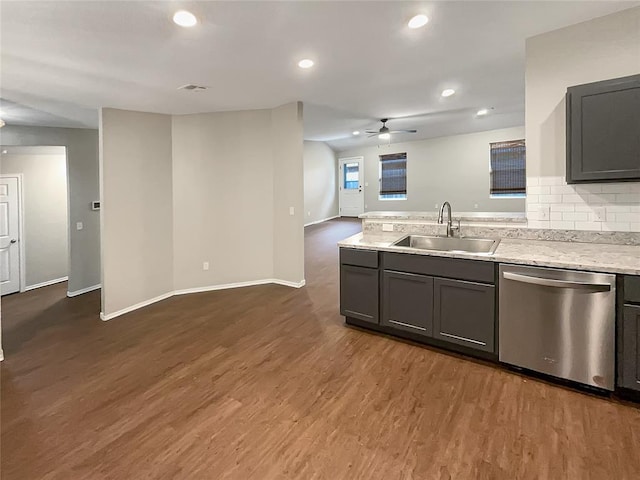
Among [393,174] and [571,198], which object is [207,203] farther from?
[393,174]

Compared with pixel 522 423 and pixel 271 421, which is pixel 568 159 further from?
pixel 271 421

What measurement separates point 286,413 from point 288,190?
3.37m

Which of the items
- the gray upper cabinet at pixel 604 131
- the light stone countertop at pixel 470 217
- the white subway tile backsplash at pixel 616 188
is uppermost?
the gray upper cabinet at pixel 604 131

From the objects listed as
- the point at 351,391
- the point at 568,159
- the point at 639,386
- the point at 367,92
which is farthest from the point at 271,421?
the point at 367,92

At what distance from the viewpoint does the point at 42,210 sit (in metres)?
6.19

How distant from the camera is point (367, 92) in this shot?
4.71m

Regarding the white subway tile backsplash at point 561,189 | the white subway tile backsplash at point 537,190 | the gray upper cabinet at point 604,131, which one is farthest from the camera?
the white subway tile backsplash at point 537,190

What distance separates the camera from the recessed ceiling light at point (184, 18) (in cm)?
227

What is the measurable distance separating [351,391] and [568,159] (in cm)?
238

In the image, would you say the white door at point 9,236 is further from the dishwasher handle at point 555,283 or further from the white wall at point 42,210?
the dishwasher handle at point 555,283

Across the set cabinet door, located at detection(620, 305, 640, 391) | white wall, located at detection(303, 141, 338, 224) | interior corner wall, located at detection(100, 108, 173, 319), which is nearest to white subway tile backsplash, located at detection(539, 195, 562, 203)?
cabinet door, located at detection(620, 305, 640, 391)

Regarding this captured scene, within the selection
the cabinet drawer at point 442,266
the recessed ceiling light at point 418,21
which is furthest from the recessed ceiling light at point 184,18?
the cabinet drawer at point 442,266

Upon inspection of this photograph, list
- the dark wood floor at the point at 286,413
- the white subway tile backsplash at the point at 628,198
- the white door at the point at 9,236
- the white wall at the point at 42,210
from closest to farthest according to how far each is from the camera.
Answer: the dark wood floor at the point at 286,413
the white subway tile backsplash at the point at 628,198
the white door at the point at 9,236
the white wall at the point at 42,210

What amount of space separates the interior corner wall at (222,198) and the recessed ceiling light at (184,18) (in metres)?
2.66
